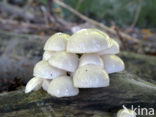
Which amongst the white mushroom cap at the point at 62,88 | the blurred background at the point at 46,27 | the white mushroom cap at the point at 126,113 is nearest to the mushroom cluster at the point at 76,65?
the white mushroom cap at the point at 62,88

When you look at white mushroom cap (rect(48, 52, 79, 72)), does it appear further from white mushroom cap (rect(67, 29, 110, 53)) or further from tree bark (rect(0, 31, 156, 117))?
tree bark (rect(0, 31, 156, 117))

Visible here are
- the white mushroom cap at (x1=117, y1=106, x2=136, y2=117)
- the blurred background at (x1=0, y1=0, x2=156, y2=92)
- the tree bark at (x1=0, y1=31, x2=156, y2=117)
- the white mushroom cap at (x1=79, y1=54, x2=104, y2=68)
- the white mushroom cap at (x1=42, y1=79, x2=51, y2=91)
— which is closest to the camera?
the white mushroom cap at (x1=117, y1=106, x2=136, y2=117)

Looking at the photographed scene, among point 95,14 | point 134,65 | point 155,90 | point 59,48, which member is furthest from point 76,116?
point 95,14

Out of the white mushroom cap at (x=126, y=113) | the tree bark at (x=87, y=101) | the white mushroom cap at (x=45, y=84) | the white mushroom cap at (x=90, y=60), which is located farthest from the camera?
the white mushroom cap at (x=45, y=84)

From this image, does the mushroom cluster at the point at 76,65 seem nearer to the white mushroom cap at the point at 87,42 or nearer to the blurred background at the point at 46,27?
the white mushroom cap at the point at 87,42

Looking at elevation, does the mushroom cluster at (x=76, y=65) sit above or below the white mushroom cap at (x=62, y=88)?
above

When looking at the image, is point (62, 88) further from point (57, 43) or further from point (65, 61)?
point (57, 43)

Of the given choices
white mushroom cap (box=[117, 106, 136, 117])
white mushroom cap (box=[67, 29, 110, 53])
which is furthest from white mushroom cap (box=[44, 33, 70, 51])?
white mushroom cap (box=[117, 106, 136, 117])
